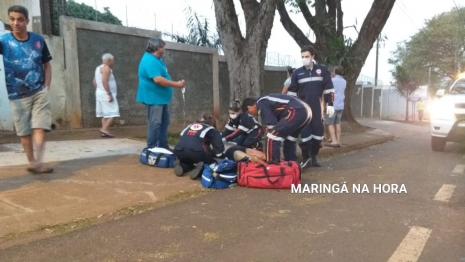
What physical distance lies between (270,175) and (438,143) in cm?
482

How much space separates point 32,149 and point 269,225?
9.44 feet

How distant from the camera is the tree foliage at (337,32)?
11.5 metres

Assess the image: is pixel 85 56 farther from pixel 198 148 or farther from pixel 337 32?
pixel 337 32

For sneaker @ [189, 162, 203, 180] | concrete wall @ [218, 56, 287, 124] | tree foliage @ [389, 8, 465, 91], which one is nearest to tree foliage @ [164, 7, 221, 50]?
concrete wall @ [218, 56, 287, 124]

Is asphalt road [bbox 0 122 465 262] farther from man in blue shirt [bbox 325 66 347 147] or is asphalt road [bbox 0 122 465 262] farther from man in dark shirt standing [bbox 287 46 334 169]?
man in blue shirt [bbox 325 66 347 147]

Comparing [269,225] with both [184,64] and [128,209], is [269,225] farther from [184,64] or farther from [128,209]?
[184,64]

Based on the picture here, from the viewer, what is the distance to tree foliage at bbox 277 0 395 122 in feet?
37.7

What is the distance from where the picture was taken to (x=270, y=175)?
4641 mm

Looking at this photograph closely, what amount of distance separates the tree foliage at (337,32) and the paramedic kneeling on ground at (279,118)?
6.24 metres

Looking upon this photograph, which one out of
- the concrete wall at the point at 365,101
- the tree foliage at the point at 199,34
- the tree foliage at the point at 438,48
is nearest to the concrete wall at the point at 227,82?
the tree foliage at the point at 199,34

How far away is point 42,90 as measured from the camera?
4484 mm

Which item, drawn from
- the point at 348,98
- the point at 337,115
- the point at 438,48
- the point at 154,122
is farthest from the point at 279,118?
the point at 438,48

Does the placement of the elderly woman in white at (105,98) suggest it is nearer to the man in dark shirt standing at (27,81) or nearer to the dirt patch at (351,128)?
the man in dark shirt standing at (27,81)

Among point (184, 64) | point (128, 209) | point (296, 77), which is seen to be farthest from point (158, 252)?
point (184, 64)
